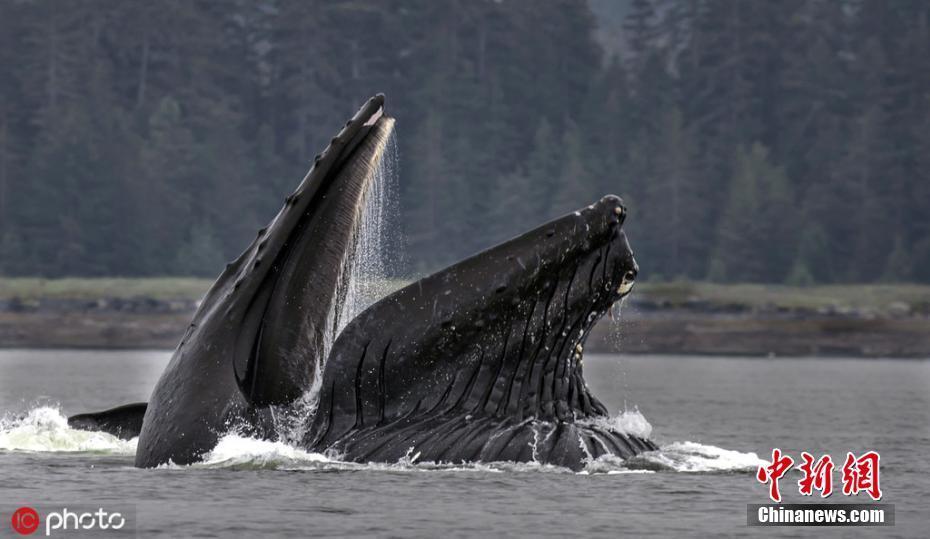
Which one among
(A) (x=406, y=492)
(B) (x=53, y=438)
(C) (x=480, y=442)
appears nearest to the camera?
(C) (x=480, y=442)

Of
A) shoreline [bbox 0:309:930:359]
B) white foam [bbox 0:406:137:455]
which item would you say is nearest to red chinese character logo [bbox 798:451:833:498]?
white foam [bbox 0:406:137:455]

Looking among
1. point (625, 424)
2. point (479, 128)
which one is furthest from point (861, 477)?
point (479, 128)

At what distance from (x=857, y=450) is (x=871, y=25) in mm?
98544

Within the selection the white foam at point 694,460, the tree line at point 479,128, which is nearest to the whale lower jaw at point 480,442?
the white foam at point 694,460

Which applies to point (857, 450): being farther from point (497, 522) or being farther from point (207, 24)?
point (207, 24)

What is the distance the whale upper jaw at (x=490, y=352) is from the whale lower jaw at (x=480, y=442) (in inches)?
0.4

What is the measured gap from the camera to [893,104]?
366 feet

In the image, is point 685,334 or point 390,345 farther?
point 685,334

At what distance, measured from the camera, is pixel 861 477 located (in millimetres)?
18453

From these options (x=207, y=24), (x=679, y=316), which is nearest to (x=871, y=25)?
(x=207, y=24)

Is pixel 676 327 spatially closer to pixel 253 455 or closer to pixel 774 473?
pixel 774 473

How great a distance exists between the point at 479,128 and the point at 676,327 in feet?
139

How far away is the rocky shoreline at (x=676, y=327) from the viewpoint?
236ft

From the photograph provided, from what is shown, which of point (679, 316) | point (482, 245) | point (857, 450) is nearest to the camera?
point (857, 450)
